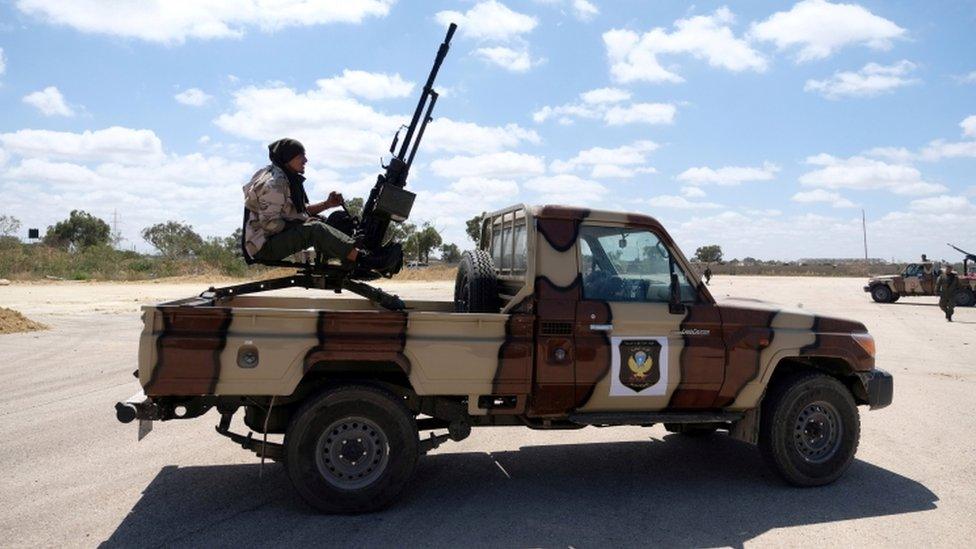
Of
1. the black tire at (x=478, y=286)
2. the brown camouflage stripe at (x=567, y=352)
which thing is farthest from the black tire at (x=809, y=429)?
the black tire at (x=478, y=286)

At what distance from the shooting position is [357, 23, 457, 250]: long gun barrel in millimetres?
5773

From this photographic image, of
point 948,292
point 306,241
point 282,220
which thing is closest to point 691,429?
point 306,241

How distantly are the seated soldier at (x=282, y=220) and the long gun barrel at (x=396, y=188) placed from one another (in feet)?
1.21

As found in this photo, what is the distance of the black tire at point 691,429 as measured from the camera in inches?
265

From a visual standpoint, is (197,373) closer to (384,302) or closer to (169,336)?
(169,336)

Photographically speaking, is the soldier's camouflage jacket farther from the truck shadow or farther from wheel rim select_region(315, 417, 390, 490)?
the truck shadow

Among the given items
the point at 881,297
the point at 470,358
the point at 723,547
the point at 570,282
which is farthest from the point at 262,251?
the point at 881,297

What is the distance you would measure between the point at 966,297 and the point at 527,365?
3009 cm

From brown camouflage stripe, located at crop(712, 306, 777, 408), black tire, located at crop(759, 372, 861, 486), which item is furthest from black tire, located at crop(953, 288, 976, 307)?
brown camouflage stripe, located at crop(712, 306, 777, 408)

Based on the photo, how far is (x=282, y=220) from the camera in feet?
17.5

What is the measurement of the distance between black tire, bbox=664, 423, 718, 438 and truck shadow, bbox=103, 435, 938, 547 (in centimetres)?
30

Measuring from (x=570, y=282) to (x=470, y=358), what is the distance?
35.9 inches

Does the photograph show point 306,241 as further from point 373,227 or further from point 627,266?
point 627,266

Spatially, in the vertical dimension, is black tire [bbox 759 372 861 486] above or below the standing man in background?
below
